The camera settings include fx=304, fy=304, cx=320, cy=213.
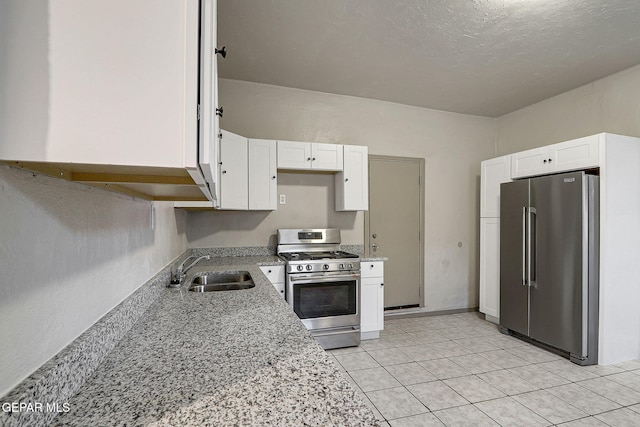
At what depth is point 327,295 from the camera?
2.99 meters

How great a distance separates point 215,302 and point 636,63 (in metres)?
4.25

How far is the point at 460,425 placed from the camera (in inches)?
73.5

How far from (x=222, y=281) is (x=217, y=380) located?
173 cm

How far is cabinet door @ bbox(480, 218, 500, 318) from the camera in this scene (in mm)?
3627

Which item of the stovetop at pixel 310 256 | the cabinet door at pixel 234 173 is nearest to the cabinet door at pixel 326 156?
the cabinet door at pixel 234 173

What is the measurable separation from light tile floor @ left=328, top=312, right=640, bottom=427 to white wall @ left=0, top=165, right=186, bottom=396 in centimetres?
183

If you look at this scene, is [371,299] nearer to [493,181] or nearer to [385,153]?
[385,153]

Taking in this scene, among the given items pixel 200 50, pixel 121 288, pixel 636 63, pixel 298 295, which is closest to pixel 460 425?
pixel 298 295

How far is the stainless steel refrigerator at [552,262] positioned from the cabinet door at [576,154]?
174mm

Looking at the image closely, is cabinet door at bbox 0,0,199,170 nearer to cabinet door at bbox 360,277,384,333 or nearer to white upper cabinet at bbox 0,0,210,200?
white upper cabinet at bbox 0,0,210,200

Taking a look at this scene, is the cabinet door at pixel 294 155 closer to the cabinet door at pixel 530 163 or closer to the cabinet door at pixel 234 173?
the cabinet door at pixel 234 173

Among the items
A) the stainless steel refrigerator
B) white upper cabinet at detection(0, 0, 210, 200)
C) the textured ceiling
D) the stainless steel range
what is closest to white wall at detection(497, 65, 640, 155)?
the textured ceiling

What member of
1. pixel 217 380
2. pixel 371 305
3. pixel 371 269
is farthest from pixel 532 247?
pixel 217 380

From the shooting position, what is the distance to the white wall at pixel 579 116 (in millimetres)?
3010
